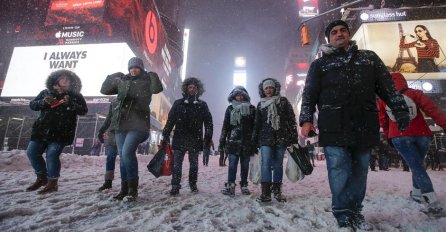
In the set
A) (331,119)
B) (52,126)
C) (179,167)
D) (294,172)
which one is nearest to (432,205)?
(294,172)

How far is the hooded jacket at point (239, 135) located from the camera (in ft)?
14.6

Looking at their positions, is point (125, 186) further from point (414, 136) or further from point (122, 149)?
point (414, 136)

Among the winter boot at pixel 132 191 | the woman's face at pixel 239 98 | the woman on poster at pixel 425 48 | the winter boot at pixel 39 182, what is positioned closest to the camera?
the winter boot at pixel 132 191

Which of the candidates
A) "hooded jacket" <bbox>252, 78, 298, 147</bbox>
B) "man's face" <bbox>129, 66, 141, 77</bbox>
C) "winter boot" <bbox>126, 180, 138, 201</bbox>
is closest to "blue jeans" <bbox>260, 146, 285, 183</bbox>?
"hooded jacket" <bbox>252, 78, 298, 147</bbox>

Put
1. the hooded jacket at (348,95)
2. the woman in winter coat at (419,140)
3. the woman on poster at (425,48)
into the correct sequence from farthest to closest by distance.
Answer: the woman on poster at (425,48) < the woman in winter coat at (419,140) < the hooded jacket at (348,95)

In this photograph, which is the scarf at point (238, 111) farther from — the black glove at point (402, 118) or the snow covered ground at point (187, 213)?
the black glove at point (402, 118)

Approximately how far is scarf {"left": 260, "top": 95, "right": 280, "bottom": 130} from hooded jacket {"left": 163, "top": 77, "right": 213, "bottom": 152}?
1.12 metres

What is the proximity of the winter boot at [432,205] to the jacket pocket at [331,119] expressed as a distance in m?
1.60

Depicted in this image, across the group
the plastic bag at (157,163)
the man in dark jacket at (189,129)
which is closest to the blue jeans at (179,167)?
the man in dark jacket at (189,129)

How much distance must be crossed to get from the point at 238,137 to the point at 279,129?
0.92 meters

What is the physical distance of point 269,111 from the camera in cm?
399

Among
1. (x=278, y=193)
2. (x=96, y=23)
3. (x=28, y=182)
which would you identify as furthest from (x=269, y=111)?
(x=96, y=23)

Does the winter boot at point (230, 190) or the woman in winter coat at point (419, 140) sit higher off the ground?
the woman in winter coat at point (419, 140)

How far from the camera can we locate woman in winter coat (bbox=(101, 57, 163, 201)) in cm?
345
